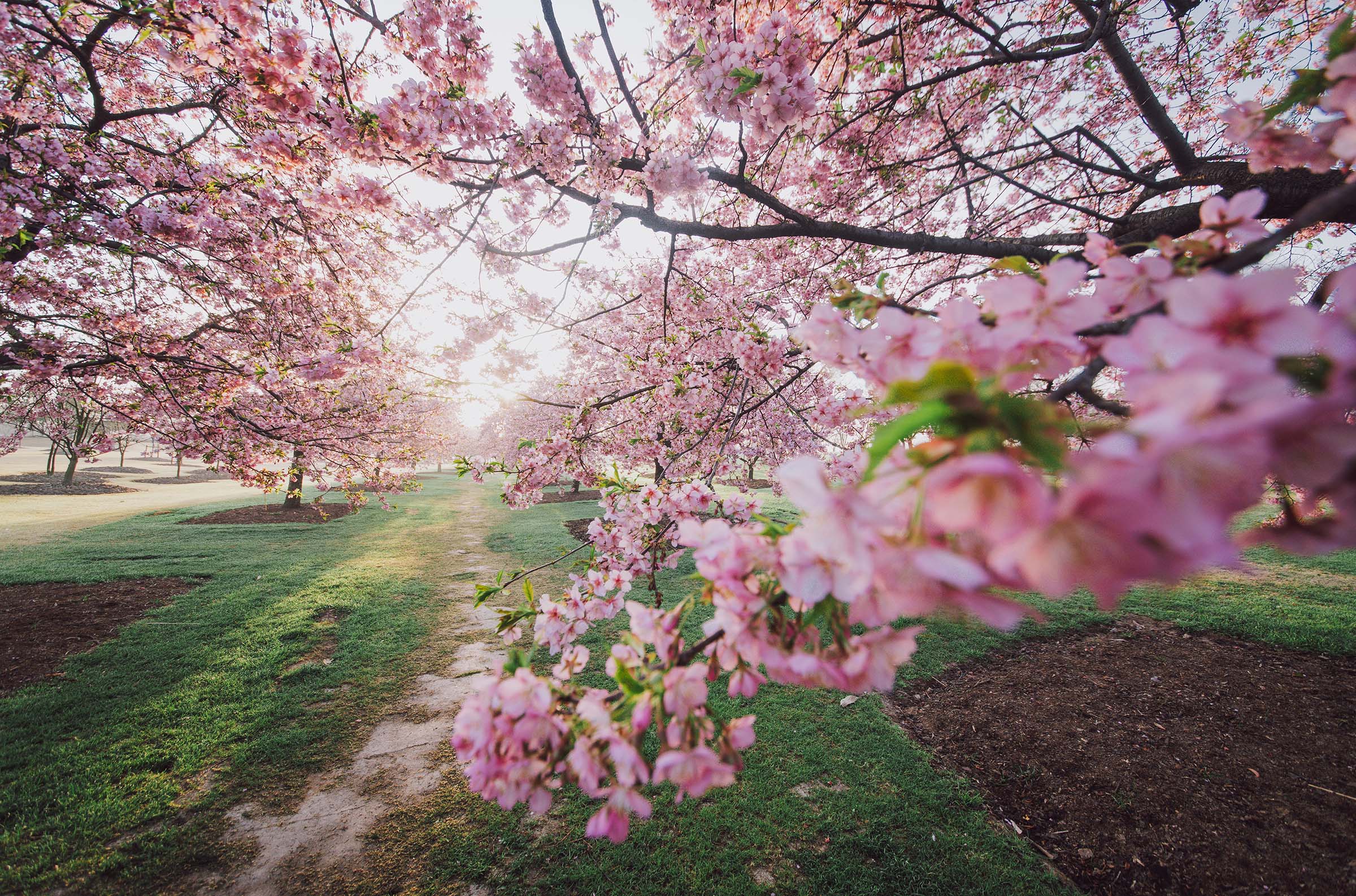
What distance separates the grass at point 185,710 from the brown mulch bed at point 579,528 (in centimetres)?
402

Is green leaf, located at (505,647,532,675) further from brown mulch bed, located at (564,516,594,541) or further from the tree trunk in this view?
the tree trunk

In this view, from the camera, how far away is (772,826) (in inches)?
118

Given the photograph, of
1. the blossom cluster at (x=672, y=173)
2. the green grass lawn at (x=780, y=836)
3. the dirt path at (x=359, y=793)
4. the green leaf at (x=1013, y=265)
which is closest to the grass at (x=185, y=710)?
the dirt path at (x=359, y=793)

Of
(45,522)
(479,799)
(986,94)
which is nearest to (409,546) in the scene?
(479,799)

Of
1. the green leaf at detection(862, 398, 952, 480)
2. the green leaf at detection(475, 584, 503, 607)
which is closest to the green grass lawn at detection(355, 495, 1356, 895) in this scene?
the green leaf at detection(475, 584, 503, 607)

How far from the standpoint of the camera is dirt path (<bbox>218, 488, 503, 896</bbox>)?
276 centimetres

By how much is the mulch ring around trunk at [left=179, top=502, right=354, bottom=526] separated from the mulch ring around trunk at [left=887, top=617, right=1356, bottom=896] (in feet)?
49.3

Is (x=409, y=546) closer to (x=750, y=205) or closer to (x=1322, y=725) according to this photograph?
(x=750, y=205)

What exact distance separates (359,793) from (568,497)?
17849mm

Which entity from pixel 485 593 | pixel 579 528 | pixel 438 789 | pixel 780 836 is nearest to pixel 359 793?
pixel 438 789

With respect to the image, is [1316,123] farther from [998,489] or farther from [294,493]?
[294,493]

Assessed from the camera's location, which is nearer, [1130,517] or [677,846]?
[1130,517]

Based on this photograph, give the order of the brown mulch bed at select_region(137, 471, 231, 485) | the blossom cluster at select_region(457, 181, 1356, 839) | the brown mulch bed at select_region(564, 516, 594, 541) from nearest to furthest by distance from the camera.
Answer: the blossom cluster at select_region(457, 181, 1356, 839) → the brown mulch bed at select_region(564, 516, 594, 541) → the brown mulch bed at select_region(137, 471, 231, 485)

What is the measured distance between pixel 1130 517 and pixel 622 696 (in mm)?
1000
